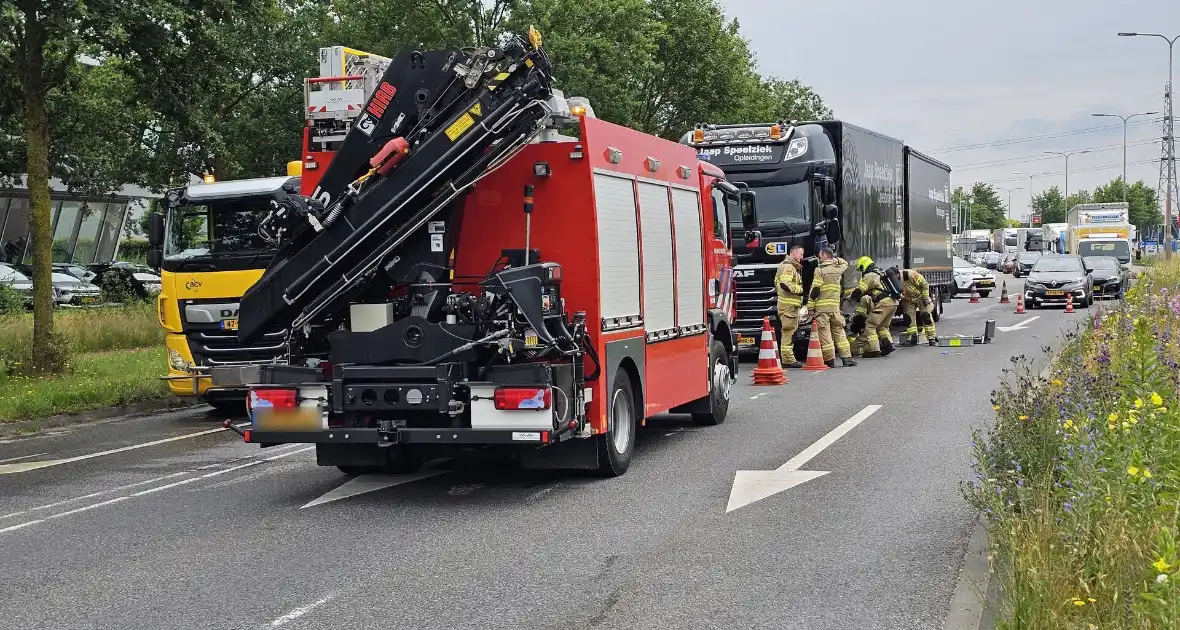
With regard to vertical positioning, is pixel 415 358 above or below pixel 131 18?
below

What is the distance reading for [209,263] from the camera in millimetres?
14227

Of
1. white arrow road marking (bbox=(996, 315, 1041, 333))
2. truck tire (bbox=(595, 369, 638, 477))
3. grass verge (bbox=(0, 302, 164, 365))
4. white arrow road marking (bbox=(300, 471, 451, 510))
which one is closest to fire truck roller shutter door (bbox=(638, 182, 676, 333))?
truck tire (bbox=(595, 369, 638, 477))

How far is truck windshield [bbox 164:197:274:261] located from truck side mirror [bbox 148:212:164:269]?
0.06 metres

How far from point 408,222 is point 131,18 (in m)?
7.65

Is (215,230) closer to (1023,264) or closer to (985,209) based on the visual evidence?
(1023,264)

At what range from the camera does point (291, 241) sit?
9.00 m

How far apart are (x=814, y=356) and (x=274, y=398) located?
11849mm

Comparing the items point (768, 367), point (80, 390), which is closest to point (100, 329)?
point (80, 390)

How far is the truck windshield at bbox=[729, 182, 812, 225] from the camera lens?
65.5ft

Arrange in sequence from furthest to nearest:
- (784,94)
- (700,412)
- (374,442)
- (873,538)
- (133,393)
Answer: (784,94) < (133,393) < (700,412) < (374,442) < (873,538)

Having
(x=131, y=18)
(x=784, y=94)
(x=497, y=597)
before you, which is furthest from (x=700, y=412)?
(x=784, y=94)

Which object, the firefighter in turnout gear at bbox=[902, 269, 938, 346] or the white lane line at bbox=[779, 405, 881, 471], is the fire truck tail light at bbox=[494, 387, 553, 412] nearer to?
the white lane line at bbox=[779, 405, 881, 471]

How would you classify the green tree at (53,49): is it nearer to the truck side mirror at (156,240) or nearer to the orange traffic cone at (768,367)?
the truck side mirror at (156,240)

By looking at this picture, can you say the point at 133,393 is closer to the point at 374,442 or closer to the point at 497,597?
the point at 374,442
